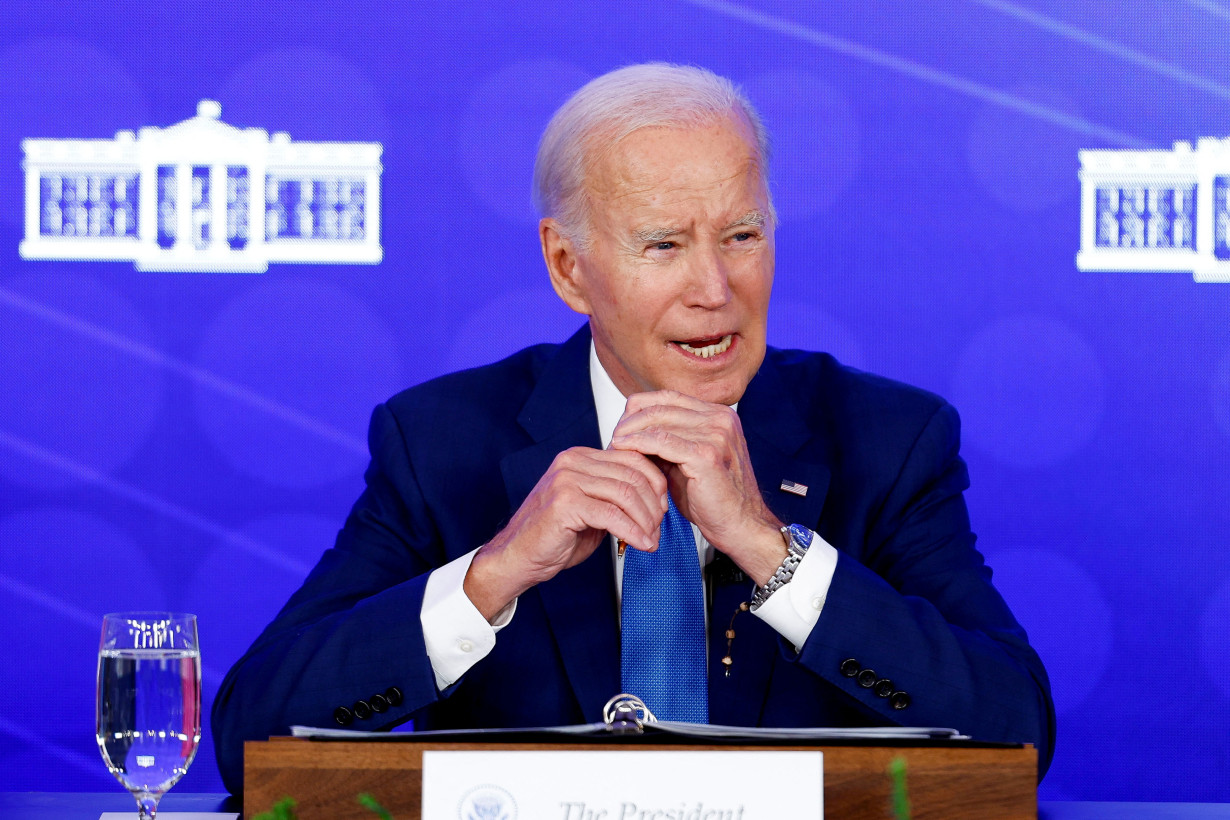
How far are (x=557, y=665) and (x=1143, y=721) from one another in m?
1.80

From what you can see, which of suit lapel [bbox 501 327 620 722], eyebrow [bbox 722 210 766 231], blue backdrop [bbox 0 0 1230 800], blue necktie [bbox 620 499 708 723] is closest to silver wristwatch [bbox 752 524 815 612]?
blue necktie [bbox 620 499 708 723]

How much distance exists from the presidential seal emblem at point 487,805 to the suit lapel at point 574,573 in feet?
3.07

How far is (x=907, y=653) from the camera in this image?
169 centimetres

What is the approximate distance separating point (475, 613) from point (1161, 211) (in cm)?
215

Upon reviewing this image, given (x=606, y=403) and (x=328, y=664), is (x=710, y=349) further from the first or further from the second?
(x=328, y=664)

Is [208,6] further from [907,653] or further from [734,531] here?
[907,653]

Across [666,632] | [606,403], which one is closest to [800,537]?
[666,632]

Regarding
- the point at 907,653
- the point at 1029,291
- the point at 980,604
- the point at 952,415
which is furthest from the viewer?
the point at 1029,291

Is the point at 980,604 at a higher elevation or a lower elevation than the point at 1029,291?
lower

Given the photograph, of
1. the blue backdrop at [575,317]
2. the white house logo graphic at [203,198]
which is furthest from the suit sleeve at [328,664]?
the white house logo graphic at [203,198]

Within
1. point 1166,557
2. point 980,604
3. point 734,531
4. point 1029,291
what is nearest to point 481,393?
point 734,531

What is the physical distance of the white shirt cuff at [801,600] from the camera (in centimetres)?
169

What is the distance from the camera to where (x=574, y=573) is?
206 cm

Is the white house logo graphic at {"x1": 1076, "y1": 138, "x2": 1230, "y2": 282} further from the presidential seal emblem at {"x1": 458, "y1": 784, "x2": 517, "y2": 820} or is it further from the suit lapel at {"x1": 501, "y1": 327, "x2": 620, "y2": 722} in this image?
the presidential seal emblem at {"x1": 458, "y1": 784, "x2": 517, "y2": 820}
